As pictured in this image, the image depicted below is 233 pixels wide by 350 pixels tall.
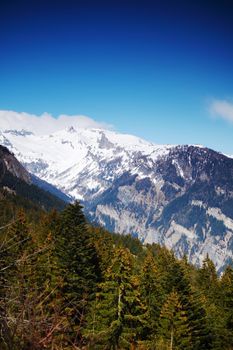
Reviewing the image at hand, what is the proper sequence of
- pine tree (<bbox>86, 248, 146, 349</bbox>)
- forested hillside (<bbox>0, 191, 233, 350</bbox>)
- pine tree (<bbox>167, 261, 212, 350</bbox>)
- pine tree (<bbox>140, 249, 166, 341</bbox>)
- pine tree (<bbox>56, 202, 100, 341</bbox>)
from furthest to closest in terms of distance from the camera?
pine tree (<bbox>140, 249, 166, 341</bbox>), pine tree (<bbox>167, 261, 212, 350</bbox>), pine tree (<bbox>56, 202, 100, 341</bbox>), forested hillside (<bbox>0, 191, 233, 350</bbox>), pine tree (<bbox>86, 248, 146, 349</bbox>)

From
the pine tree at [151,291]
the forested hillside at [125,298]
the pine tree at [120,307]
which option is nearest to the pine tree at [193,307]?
the forested hillside at [125,298]

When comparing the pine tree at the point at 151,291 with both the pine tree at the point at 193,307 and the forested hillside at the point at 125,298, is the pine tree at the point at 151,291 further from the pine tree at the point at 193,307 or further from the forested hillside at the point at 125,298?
the pine tree at the point at 193,307

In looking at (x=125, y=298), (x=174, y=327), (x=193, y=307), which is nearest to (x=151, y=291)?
(x=193, y=307)

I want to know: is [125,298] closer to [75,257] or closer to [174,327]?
[174,327]

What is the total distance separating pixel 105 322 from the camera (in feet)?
89.5

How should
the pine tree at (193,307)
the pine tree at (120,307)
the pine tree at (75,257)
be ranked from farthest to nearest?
the pine tree at (193,307) < the pine tree at (75,257) < the pine tree at (120,307)

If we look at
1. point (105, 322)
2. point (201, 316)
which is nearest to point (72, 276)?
point (105, 322)

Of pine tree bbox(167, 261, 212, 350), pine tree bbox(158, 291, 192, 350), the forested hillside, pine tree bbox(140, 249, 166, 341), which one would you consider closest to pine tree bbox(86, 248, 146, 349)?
the forested hillside

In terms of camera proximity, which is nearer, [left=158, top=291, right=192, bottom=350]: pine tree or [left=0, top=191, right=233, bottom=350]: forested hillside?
[left=0, top=191, right=233, bottom=350]: forested hillside

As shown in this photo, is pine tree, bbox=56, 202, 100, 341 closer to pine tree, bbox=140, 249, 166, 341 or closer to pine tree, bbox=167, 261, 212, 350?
pine tree, bbox=140, 249, 166, 341

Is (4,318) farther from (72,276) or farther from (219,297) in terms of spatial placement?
(219,297)

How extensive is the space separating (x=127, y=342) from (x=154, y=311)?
510 inches

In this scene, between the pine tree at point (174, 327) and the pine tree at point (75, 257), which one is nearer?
the pine tree at point (174, 327)

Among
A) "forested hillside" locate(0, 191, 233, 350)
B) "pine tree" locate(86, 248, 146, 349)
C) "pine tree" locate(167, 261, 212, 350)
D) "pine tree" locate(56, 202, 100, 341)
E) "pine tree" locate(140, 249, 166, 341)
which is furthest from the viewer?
"pine tree" locate(140, 249, 166, 341)
